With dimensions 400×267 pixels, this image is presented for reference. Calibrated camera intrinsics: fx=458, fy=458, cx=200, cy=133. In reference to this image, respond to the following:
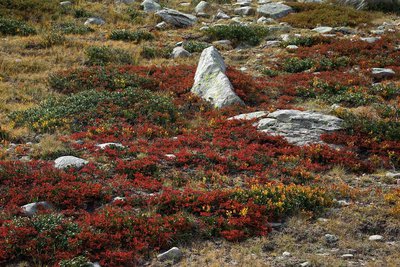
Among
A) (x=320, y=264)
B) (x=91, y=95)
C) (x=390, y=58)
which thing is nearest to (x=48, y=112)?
(x=91, y=95)

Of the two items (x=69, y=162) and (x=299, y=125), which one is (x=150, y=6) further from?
(x=69, y=162)

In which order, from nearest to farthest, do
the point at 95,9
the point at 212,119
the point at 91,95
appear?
the point at 212,119, the point at 91,95, the point at 95,9

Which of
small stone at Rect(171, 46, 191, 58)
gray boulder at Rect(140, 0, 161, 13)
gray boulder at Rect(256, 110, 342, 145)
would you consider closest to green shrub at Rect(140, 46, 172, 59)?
small stone at Rect(171, 46, 191, 58)

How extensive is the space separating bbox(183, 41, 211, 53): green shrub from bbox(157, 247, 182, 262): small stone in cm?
1463

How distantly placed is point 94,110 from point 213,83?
14.2 ft

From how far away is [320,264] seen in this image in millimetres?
7316

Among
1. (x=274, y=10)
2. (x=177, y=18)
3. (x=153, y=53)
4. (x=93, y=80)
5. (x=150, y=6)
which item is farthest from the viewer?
(x=274, y=10)

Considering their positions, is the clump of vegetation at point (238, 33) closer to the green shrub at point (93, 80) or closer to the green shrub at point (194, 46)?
the green shrub at point (194, 46)

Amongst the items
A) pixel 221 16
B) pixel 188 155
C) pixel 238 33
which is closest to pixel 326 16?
pixel 221 16

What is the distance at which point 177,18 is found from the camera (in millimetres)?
25641

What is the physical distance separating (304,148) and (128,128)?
475 centimetres

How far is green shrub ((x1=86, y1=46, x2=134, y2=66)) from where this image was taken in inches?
744

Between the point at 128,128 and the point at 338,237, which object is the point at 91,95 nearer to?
the point at 128,128

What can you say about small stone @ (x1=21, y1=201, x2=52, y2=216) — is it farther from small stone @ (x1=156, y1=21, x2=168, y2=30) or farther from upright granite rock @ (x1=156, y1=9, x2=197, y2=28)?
upright granite rock @ (x1=156, y1=9, x2=197, y2=28)
